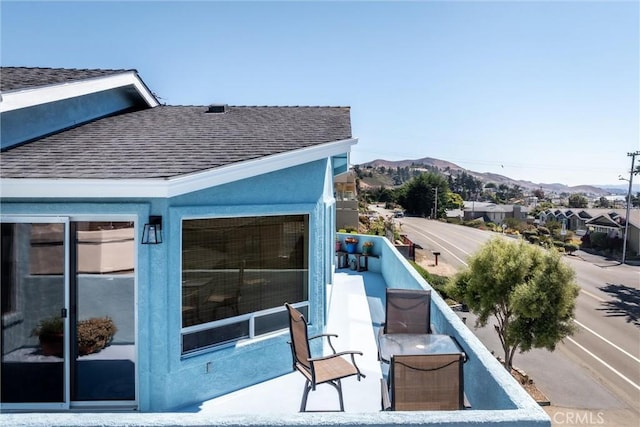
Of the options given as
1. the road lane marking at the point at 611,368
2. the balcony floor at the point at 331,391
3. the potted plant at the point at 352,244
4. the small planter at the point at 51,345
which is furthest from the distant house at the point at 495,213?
the small planter at the point at 51,345

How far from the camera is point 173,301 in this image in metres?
6.00

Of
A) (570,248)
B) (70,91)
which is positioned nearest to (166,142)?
(70,91)

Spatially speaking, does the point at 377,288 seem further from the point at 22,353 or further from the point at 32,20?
the point at 32,20

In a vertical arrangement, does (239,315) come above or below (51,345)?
above

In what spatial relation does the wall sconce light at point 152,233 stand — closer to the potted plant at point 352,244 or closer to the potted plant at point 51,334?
the potted plant at point 51,334

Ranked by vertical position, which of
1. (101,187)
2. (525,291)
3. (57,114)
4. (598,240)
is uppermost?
(57,114)

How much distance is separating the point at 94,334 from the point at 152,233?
229 cm

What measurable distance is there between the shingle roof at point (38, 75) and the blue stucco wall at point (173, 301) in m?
3.63

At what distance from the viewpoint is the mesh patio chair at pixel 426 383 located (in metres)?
4.58

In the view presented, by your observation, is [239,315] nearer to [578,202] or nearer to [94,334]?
[94,334]

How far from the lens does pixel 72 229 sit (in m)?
5.84

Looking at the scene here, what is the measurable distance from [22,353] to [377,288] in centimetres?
1047

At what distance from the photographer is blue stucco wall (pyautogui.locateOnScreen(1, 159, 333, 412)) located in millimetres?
5766

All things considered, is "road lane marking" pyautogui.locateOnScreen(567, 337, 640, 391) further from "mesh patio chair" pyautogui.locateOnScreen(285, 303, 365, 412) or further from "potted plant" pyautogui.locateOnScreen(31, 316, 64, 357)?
"potted plant" pyautogui.locateOnScreen(31, 316, 64, 357)
